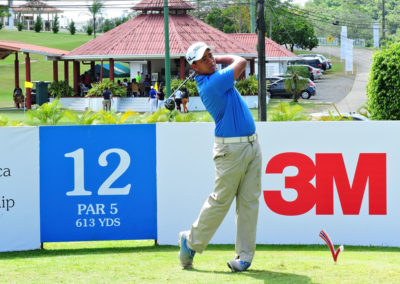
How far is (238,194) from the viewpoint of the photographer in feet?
20.9

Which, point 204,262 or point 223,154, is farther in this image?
point 204,262

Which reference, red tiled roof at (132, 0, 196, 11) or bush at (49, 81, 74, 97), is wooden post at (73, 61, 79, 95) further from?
red tiled roof at (132, 0, 196, 11)

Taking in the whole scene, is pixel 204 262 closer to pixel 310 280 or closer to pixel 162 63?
pixel 310 280

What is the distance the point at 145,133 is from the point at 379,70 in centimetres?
1105

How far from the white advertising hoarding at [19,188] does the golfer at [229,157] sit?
2130mm

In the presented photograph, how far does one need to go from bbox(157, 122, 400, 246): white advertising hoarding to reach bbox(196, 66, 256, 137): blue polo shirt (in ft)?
5.19

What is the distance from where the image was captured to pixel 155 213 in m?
7.92

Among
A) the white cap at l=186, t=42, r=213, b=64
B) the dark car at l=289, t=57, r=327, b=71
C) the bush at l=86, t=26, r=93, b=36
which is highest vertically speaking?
the bush at l=86, t=26, r=93, b=36

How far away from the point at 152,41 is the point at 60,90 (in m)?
6.34

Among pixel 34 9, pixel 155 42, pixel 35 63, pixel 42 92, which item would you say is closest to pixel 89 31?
pixel 35 63

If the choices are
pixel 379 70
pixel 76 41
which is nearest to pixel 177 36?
pixel 379 70

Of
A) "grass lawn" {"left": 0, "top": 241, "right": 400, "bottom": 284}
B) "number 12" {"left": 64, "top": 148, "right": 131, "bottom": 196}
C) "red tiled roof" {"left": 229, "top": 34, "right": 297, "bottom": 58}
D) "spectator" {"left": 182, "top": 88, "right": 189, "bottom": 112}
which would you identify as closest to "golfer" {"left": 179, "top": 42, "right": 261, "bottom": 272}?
"grass lawn" {"left": 0, "top": 241, "right": 400, "bottom": 284}

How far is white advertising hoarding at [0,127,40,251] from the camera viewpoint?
7758mm

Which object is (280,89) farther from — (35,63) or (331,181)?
(331,181)
